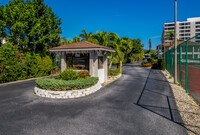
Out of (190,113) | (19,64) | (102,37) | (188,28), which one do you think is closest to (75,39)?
(102,37)

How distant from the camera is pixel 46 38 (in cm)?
1598

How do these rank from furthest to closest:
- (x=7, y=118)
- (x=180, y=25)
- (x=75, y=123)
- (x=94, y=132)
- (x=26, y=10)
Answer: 1. (x=180, y=25)
2. (x=26, y=10)
3. (x=7, y=118)
4. (x=75, y=123)
5. (x=94, y=132)

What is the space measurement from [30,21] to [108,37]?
10011 mm

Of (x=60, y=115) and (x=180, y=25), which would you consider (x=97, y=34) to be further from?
(x=180, y=25)

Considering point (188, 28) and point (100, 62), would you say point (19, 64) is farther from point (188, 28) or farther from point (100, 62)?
point (188, 28)

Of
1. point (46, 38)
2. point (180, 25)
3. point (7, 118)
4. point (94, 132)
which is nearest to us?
point (94, 132)

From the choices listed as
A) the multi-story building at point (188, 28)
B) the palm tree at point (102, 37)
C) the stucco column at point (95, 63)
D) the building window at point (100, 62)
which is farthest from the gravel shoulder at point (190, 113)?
the multi-story building at point (188, 28)

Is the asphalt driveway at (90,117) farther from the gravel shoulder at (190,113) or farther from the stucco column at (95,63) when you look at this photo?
the stucco column at (95,63)

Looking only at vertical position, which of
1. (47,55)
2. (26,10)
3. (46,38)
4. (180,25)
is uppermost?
(180,25)

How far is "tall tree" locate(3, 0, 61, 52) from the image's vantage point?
13154 mm

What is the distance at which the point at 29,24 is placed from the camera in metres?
14.2

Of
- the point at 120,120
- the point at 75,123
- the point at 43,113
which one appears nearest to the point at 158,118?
the point at 120,120

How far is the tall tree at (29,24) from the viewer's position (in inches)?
518

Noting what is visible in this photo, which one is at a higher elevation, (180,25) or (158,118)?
(180,25)
